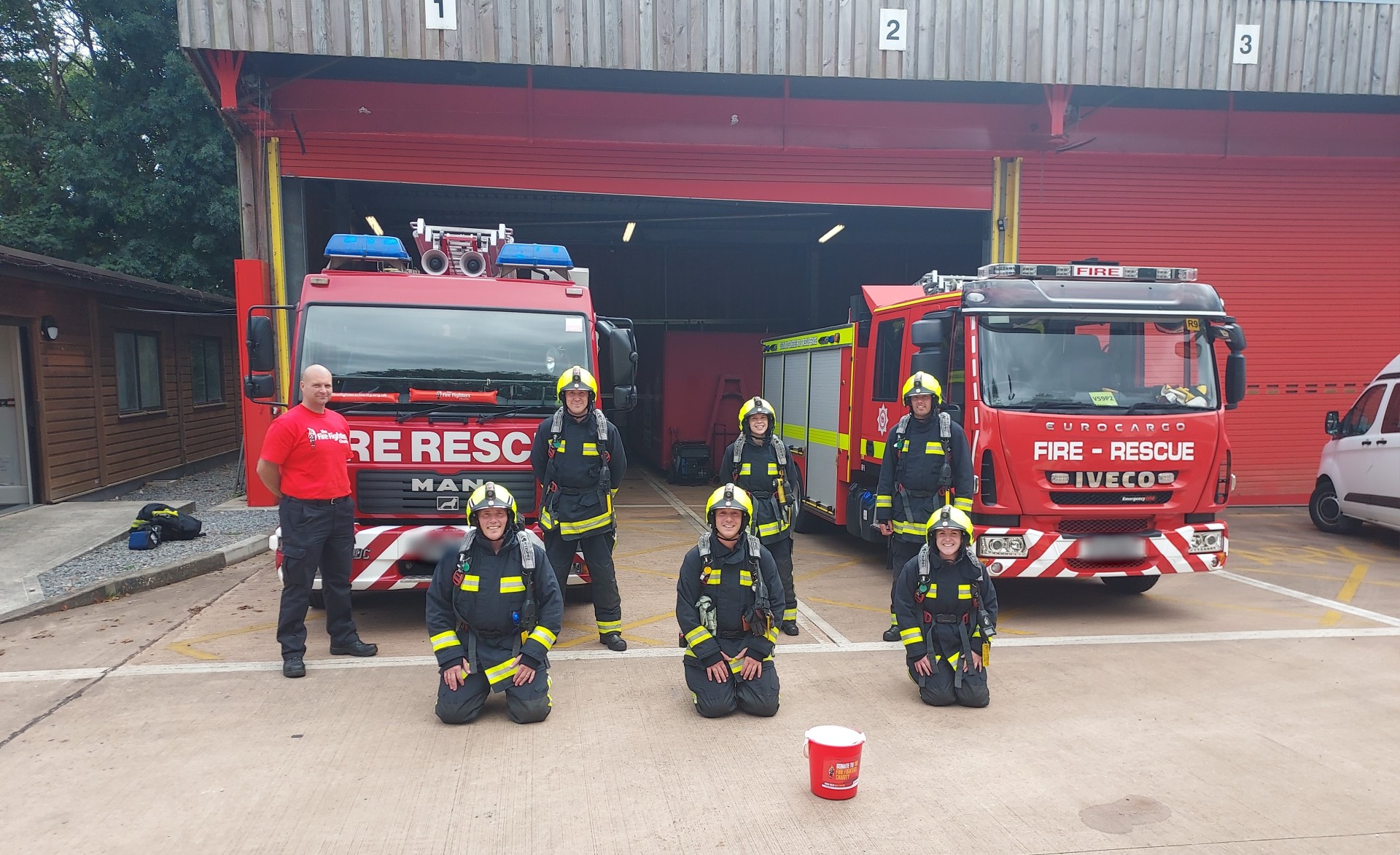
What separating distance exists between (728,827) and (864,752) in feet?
3.34

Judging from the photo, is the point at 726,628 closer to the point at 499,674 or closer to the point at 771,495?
the point at 499,674

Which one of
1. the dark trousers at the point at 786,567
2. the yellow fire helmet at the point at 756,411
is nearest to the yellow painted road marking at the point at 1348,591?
the dark trousers at the point at 786,567

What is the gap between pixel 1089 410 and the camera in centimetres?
638

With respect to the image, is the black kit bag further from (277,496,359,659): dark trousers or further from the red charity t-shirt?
the red charity t-shirt

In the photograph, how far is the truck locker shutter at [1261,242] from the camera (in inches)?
489

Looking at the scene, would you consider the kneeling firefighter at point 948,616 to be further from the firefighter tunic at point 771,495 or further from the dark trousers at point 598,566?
the dark trousers at point 598,566

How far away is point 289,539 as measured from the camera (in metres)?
5.26

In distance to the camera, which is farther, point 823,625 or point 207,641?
point 823,625

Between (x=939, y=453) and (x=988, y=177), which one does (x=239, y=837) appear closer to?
(x=939, y=453)

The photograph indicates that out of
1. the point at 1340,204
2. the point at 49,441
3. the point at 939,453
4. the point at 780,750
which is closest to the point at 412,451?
the point at 780,750

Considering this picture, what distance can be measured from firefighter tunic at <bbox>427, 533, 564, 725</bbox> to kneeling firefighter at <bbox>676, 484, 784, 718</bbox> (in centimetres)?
76

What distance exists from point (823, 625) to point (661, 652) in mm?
1412

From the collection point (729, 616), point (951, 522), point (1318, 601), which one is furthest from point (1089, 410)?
point (729, 616)

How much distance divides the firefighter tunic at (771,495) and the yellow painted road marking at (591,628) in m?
1.10
